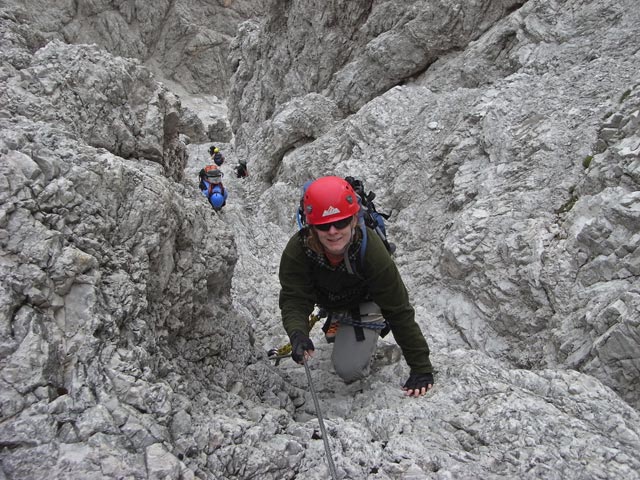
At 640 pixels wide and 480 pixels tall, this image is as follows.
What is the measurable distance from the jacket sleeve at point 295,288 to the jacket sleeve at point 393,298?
2.31ft

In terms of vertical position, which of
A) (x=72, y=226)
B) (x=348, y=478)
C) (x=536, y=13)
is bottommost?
(x=348, y=478)

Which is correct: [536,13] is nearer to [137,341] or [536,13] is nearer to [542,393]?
[542,393]

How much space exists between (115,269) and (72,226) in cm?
50

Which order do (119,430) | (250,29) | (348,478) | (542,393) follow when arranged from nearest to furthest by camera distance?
(119,430), (348,478), (542,393), (250,29)

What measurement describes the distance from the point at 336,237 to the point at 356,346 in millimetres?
2084

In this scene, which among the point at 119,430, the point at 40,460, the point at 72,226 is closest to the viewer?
the point at 40,460

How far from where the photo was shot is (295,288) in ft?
15.7

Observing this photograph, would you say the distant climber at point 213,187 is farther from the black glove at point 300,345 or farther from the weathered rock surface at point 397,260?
the black glove at point 300,345

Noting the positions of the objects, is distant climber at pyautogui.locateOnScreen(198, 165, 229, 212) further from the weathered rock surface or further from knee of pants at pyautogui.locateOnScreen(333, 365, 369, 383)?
knee of pants at pyautogui.locateOnScreen(333, 365, 369, 383)

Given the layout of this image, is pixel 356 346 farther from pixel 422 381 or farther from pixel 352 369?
pixel 422 381

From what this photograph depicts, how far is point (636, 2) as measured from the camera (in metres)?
11.4

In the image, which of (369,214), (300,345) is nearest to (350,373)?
(300,345)

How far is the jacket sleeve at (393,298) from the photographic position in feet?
14.4

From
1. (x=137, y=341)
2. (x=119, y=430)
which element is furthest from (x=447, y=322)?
(x=119, y=430)
